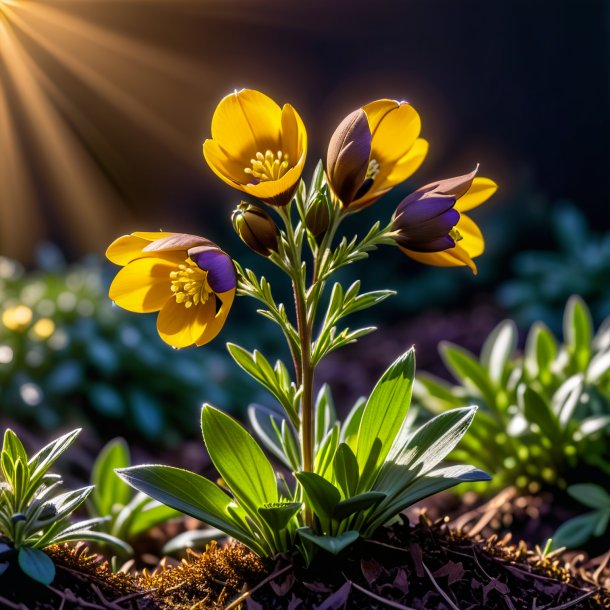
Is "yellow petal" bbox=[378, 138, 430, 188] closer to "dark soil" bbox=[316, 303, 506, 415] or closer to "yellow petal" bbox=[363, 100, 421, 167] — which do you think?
"yellow petal" bbox=[363, 100, 421, 167]

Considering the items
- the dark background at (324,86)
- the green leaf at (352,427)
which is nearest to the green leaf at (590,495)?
the green leaf at (352,427)

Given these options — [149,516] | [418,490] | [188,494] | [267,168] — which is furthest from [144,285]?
[149,516]

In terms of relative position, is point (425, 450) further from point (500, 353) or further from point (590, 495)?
point (500, 353)

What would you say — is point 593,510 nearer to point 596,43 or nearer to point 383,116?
point 383,116

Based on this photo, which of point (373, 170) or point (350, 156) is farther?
point (373, 170)

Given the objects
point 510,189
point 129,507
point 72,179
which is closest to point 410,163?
point 129,507

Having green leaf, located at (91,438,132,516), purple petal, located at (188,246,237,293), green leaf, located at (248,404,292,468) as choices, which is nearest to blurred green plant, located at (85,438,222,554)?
green leaf, located at (91,438,132,516)
